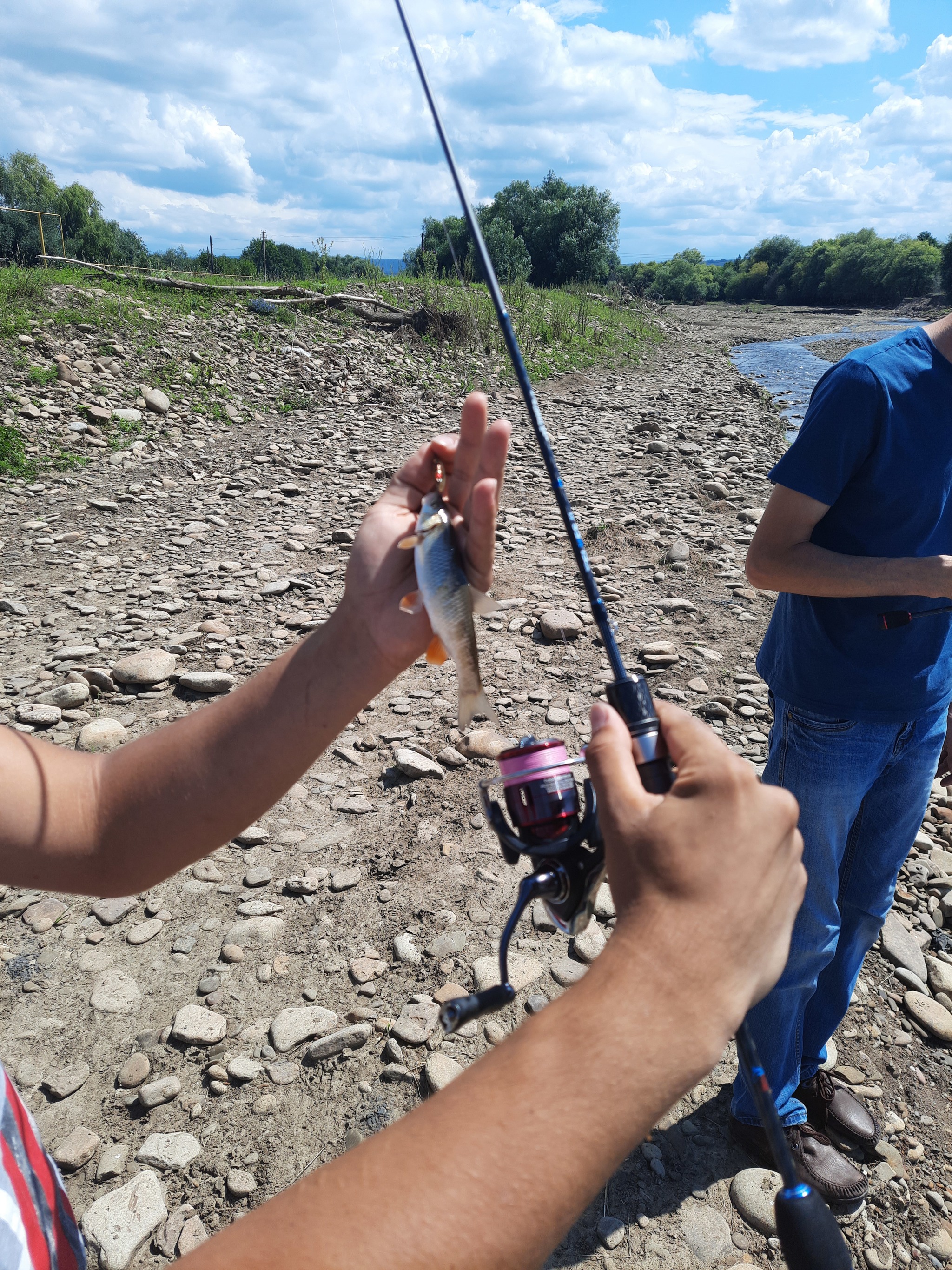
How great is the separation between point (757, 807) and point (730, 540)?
848 cm

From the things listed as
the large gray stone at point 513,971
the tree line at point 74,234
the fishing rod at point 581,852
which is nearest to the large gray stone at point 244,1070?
the large gray stone at point 513,971

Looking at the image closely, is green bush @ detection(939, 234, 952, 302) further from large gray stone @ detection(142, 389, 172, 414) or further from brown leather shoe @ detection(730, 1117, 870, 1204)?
brown leather shoe @ detection(730, 1117, 870, 1204)

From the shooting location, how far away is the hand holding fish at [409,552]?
199 cm

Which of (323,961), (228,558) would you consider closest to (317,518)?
(228,558)

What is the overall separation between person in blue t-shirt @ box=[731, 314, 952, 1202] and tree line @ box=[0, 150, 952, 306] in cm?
1840

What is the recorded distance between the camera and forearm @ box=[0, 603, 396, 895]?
1702 mm

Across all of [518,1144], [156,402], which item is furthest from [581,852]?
[156,402]

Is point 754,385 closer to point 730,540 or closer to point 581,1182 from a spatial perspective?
point 730,540

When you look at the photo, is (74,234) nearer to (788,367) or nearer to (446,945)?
(788,367)

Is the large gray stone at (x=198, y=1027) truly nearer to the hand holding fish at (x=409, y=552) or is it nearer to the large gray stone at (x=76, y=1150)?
the large gray stone at (x=76, y=1150)

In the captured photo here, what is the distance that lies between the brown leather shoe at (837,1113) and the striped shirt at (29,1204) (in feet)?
9.04

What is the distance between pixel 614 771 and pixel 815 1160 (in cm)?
260

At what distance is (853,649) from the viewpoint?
274 centimetres

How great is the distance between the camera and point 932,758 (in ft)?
9.34
